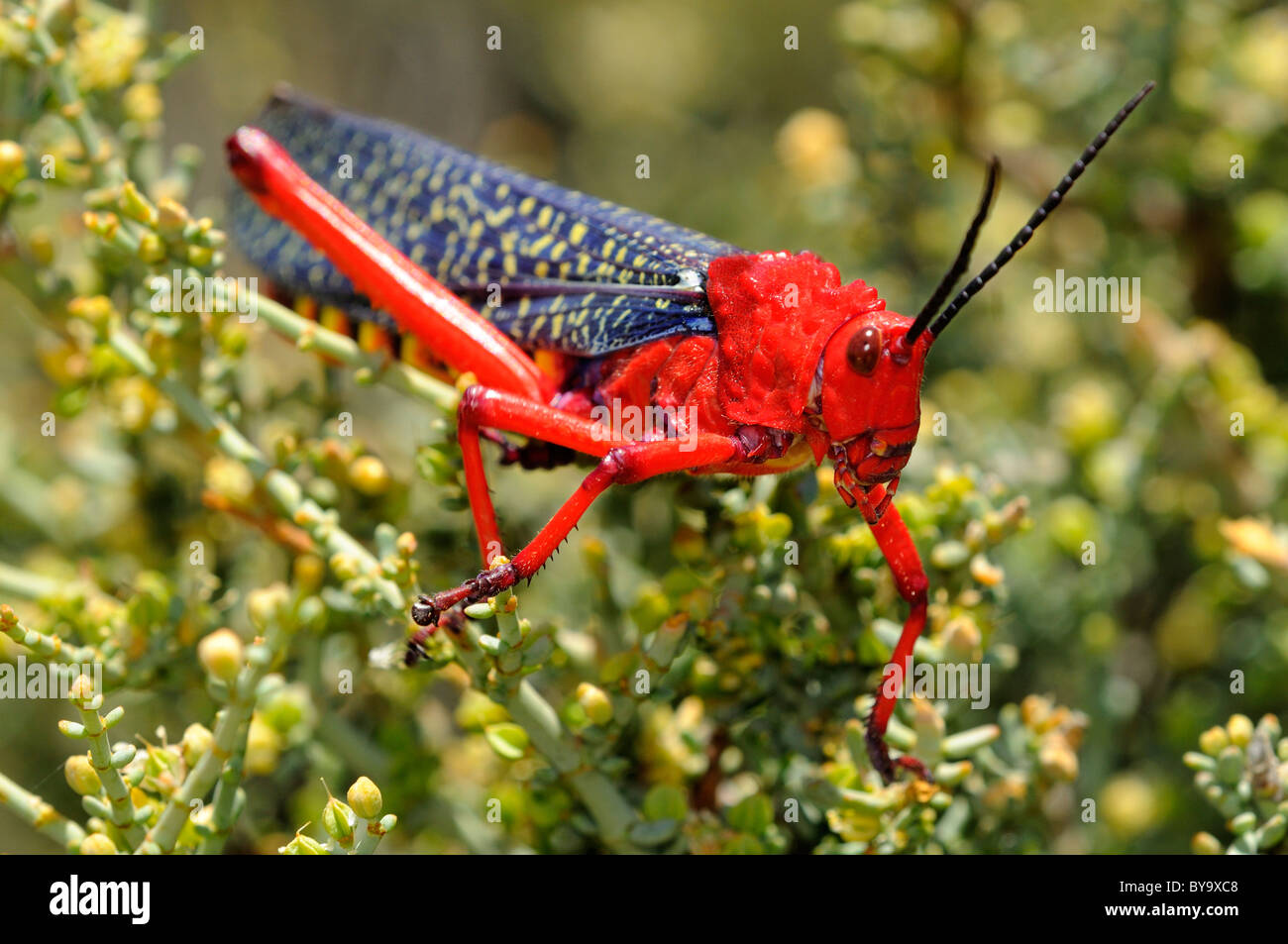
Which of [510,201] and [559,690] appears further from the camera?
[510,201]

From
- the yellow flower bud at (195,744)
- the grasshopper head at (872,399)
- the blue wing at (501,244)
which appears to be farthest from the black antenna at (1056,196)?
the yellow flower bud at (195,744)

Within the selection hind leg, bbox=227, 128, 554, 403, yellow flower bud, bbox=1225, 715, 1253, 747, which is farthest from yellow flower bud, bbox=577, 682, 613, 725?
yellow flower bud, bbox=1225, 715, 1253, 747

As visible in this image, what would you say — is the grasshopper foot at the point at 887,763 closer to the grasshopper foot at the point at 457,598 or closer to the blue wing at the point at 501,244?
the grasshopper foot at the point at 457,598

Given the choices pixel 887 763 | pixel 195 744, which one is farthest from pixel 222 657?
pixel 887 763

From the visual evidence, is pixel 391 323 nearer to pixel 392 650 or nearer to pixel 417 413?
pixel 392 650

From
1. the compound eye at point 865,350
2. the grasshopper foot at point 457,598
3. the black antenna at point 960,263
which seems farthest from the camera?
the compound eye at point 865,350

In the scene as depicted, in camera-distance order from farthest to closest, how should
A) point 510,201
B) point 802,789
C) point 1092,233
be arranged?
1. point 1092,233
2. point 510,201
3. point 802,789
